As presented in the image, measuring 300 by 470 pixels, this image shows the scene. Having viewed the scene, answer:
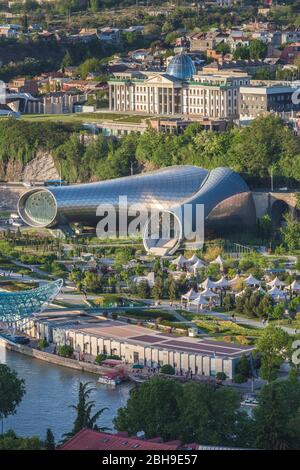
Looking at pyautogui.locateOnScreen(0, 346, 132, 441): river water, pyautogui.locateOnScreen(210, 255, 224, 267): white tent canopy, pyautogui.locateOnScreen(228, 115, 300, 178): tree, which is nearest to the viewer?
pyautogui.locateOnScreen(0, 346, 132, 441): river water

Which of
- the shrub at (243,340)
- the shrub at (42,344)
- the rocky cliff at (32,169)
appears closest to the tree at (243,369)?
the shrub at (243,340)

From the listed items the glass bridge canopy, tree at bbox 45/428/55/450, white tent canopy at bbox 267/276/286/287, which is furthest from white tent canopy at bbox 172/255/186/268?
tree at bbox 45/428/55/450

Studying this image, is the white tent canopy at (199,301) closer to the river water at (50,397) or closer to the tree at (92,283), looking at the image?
the tree at (92,283)

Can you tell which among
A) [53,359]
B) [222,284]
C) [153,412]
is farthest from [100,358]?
[153,412]

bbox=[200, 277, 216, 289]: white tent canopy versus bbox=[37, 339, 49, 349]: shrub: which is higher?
bbox=[200, 277, 216, 289]: white tent canopy

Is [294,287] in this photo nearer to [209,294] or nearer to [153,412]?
[209,294]

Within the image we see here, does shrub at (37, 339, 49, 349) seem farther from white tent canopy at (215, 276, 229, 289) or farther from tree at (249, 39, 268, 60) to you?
tree at (249, 39, 268, 60)

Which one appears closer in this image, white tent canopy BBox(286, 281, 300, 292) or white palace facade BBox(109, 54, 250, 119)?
white tent canopy BBox(286, 281, 300, 292)
